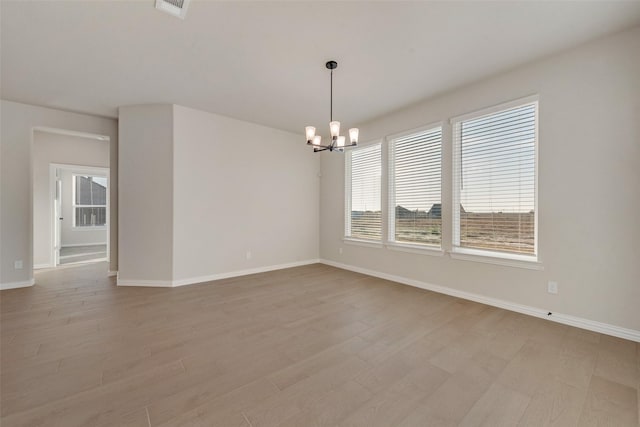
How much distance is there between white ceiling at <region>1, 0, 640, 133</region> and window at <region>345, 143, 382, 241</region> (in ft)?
4.61

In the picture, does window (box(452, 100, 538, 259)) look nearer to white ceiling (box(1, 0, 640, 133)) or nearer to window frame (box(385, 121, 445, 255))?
window frame (box(385, 121, 445, 255))

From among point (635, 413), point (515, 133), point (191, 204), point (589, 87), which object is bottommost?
point (635, 413)

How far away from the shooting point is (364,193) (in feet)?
17.7

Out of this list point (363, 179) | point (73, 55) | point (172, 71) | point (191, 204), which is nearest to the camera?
point (73, 55)

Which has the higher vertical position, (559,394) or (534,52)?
(534,52)

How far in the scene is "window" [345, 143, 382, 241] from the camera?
5141 mm

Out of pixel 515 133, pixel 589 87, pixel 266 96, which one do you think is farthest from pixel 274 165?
pixel 589 87

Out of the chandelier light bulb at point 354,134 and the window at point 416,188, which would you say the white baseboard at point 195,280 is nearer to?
the window at point 416,188

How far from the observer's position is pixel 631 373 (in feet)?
6.66

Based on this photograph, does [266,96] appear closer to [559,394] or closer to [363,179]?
[363,179]

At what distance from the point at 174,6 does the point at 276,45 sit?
0.94 metres

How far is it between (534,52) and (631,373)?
10.4ft

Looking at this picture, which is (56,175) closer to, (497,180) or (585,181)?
(497,180)

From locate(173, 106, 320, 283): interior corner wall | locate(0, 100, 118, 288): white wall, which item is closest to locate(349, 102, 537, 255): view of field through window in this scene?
locate(173, 106, 320, 283): interior corner wall
